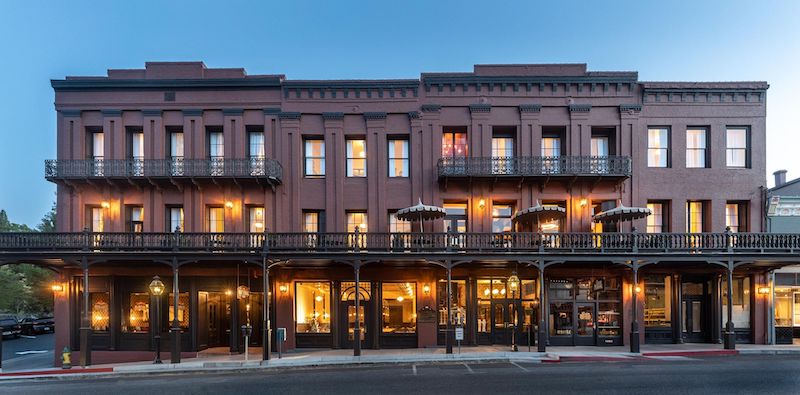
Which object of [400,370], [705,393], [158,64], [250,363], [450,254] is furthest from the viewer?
[158,64]

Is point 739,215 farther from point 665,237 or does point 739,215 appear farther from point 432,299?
point 432,299

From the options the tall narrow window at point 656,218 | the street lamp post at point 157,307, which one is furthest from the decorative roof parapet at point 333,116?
the tall narrow window at point 656,218

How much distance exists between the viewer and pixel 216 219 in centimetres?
2272

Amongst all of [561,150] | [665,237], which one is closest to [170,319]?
[561,150]

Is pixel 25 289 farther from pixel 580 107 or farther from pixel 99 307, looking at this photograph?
pixel 580 107

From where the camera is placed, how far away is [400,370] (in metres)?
16.3

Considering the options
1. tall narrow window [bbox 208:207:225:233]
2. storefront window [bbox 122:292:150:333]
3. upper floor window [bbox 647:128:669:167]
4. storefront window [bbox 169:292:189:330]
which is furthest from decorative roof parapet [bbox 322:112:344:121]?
upper floor window [bbox 647:128:669:167]

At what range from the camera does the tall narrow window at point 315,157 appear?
22.7 metres

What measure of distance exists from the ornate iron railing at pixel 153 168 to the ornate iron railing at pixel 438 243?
3.05m

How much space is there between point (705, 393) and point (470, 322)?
33.2 feet

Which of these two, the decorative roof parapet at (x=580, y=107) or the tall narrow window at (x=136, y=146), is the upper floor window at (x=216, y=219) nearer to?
the tall narrow window at (x=136, y=146)

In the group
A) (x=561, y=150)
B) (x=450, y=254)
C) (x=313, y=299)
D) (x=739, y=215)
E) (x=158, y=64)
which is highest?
(x=158, y=64)

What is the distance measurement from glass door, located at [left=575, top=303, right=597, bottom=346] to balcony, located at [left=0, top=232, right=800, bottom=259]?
3.43 m

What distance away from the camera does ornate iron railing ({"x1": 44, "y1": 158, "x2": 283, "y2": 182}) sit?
70.0 feet
